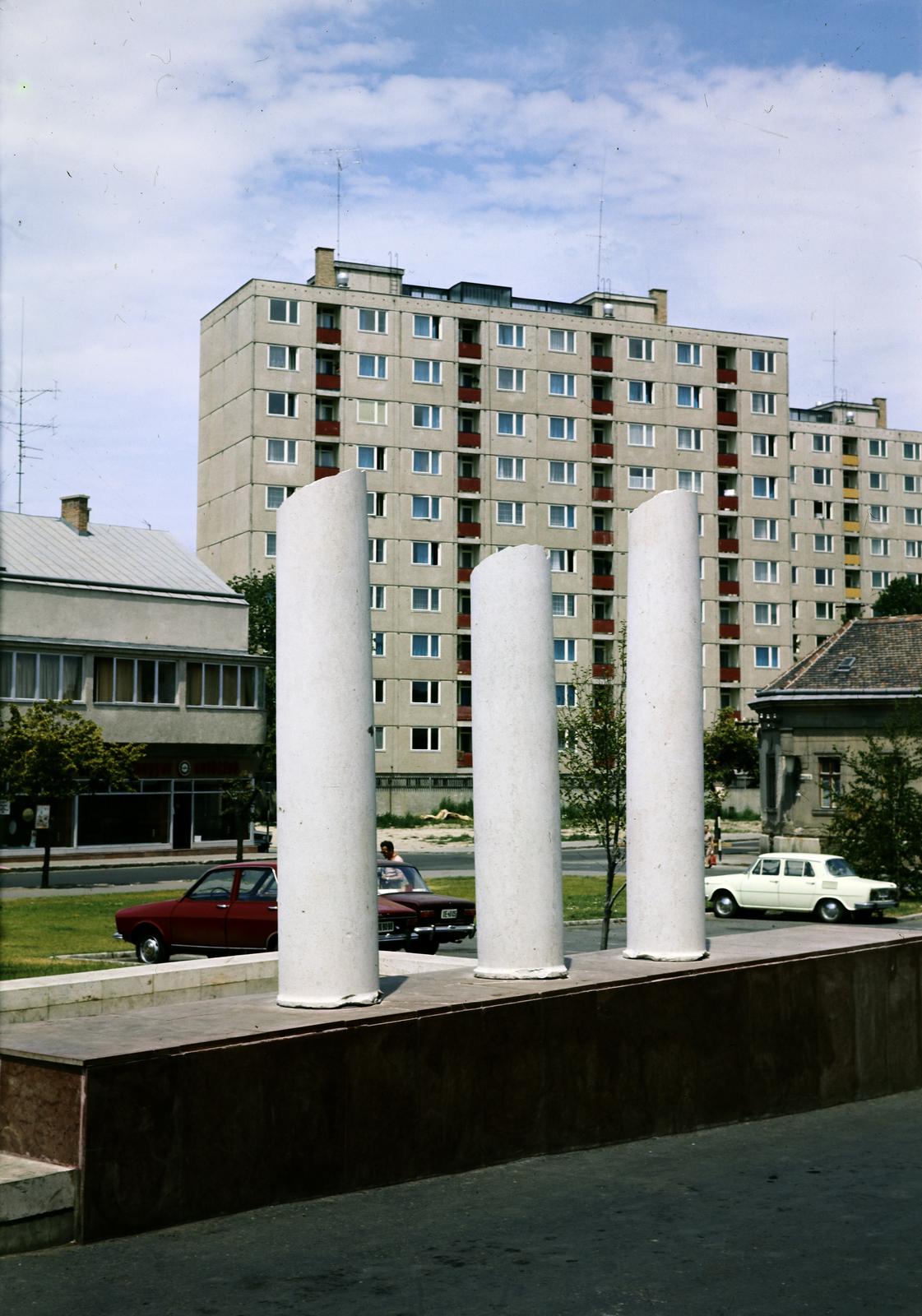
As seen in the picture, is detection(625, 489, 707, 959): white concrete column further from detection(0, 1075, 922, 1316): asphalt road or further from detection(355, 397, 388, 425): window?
detection(355, 397, 388, 425): window

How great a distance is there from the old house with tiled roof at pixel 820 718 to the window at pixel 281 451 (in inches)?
1144

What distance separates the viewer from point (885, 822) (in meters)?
36.8

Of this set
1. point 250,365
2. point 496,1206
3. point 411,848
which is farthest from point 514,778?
point 250,365

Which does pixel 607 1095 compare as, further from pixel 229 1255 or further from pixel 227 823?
pixel 227 823

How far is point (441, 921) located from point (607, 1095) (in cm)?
1219

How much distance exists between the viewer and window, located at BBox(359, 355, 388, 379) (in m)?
74.8

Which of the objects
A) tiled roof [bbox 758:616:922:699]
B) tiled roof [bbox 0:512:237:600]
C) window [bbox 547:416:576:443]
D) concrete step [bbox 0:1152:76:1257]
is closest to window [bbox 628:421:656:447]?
window [bbox 547:416:576:443]

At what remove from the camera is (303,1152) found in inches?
320

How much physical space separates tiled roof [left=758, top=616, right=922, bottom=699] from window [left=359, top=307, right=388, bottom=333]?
30.3 metres

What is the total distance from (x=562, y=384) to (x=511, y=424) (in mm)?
3620

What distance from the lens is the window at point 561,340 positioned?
78.7 metres

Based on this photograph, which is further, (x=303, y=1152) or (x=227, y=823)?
(x=227, y=823)

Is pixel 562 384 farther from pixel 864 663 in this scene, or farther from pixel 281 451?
pixel 864 663

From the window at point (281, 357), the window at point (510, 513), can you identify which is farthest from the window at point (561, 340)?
the window at point (281, 357)
